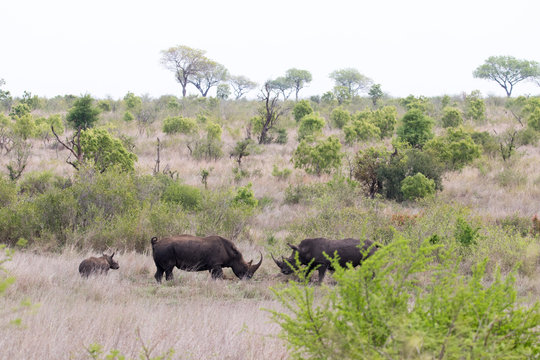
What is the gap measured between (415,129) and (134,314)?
2147 centimetres

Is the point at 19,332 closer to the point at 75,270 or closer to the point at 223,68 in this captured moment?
the point at 75,270

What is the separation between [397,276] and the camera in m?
2.91

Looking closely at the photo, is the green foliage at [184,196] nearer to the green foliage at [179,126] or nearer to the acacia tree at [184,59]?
the green foliage at [179,126]

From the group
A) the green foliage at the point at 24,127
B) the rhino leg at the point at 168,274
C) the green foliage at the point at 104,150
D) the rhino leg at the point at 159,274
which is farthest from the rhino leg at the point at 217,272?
the green foliage at the point at 24,127

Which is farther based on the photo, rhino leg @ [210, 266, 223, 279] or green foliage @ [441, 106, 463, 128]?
green foliage @ [441, 106, 463, 128]

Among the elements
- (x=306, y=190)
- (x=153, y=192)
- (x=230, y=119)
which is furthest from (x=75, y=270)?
(x=230, y=119)

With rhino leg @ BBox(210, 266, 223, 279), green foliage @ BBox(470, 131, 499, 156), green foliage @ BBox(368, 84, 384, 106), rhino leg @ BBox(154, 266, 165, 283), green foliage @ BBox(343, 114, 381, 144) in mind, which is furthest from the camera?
green foliage @ BBox(368, 84, 384, 106)

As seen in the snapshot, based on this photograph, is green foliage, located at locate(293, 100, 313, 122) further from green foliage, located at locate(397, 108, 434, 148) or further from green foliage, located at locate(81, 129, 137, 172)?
green foliage, located at locate(81, 129, 137, 172)

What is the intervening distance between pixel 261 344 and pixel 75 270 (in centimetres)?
484

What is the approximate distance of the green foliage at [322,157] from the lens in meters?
20.8

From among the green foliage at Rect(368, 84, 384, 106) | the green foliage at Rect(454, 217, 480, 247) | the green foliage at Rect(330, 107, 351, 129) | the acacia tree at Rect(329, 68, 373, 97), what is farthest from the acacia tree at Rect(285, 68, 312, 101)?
the green foliage at Rect(454, 217, 480, 247)

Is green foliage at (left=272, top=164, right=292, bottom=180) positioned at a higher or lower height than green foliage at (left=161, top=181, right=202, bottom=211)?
higher

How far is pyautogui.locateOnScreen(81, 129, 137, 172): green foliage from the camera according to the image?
1764 centimetres

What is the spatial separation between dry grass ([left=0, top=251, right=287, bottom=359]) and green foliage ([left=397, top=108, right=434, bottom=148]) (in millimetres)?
17330
